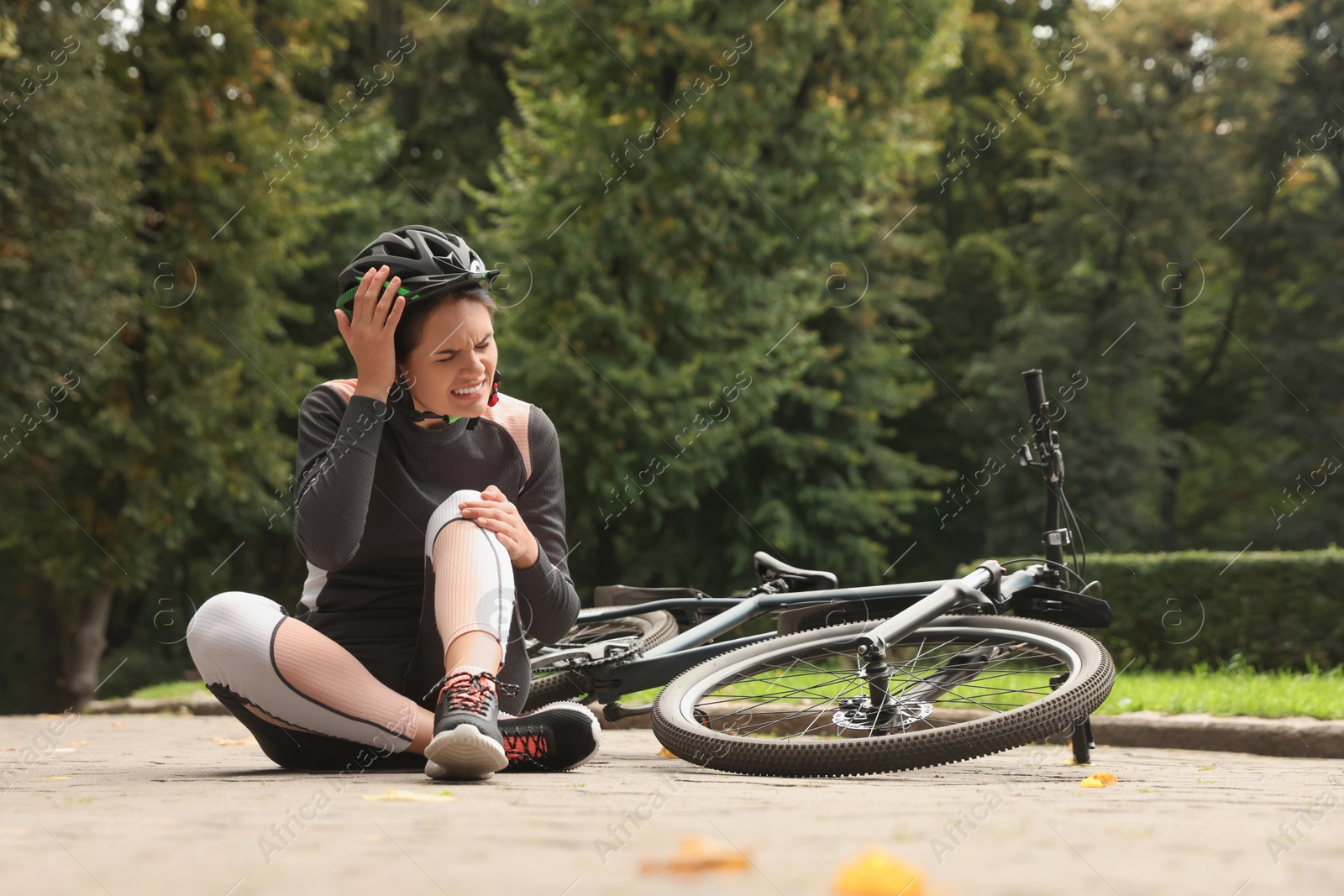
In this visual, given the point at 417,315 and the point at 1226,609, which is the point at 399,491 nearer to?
the point at 417,315

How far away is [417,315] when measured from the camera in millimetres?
3326

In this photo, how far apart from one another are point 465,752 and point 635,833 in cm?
84

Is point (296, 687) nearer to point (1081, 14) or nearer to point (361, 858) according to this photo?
point (361, 858)

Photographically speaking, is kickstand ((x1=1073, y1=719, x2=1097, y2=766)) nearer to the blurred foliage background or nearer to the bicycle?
the bicycle

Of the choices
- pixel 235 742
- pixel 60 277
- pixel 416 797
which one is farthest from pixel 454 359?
pixel 60 277

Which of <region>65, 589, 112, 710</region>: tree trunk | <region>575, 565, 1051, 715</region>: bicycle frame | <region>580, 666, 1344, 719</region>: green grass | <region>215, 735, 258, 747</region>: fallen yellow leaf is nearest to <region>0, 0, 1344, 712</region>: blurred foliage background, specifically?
<region>65, 589, 112, 710</region>: tree trunk

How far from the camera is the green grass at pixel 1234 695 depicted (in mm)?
6188

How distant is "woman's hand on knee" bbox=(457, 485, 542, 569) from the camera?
3.17m

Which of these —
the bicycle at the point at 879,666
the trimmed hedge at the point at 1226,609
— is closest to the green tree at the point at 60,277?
the trimmed hedge at the point at 1226,609

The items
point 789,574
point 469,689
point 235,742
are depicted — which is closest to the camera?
point 469,689

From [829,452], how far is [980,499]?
521 centimetres

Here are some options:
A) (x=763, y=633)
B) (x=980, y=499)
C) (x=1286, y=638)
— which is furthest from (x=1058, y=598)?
(x=980, y=499)

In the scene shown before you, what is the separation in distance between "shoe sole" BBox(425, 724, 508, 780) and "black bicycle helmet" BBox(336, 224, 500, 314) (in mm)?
1124

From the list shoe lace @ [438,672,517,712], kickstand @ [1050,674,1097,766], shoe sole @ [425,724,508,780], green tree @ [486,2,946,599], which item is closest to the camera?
shoe sole @ [425,724,508,780]
